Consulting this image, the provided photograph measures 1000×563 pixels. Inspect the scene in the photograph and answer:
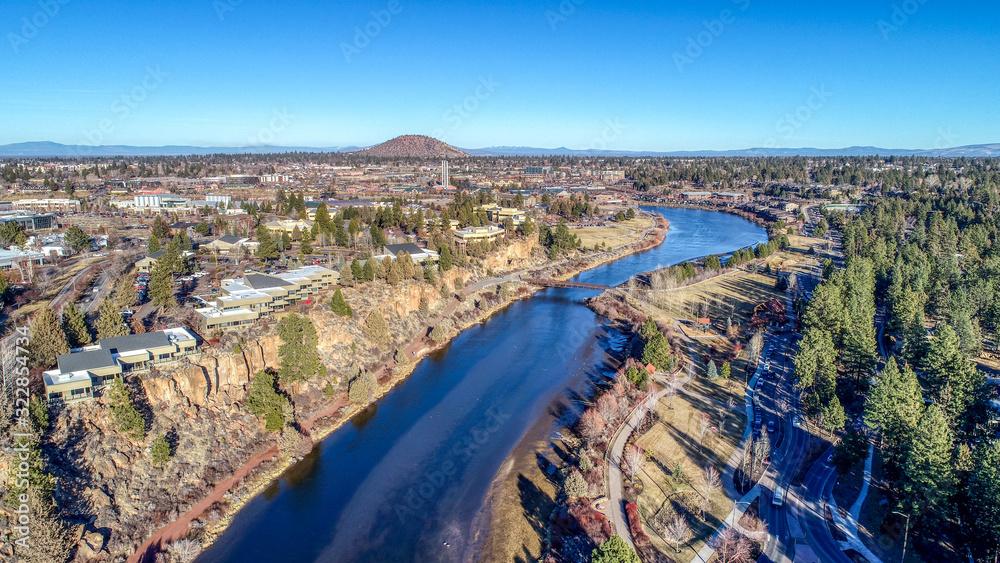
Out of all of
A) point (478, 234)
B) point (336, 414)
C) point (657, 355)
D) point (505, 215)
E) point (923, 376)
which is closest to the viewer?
point (336, 414)

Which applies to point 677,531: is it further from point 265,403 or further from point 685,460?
point 265,403

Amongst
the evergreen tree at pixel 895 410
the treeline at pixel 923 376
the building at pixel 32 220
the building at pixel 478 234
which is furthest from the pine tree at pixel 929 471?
the building at pixel 32 220

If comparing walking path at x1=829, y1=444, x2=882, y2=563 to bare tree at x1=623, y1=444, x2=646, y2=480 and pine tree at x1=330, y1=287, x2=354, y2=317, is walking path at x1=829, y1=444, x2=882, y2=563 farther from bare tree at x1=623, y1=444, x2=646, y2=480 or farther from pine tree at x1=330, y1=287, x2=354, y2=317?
pine tree at x1=330, y1=287, x2=354, y2=317

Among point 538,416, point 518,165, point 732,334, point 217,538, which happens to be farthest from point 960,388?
point 518,165

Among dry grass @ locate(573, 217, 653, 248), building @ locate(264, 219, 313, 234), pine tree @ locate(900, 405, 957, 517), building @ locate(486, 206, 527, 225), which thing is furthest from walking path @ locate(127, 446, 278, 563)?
dry grass @ locate(573, 217, 653, 248)

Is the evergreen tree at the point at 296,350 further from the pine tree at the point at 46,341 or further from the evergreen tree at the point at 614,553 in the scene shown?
the evergreen tree at the point at 614,553

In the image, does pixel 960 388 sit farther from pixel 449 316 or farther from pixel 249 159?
pixel 249 159

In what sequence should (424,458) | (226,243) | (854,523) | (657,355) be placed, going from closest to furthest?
(854,523), (424,458), (657,355), (226,243)

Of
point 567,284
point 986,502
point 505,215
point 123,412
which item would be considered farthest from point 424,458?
point 505,215
